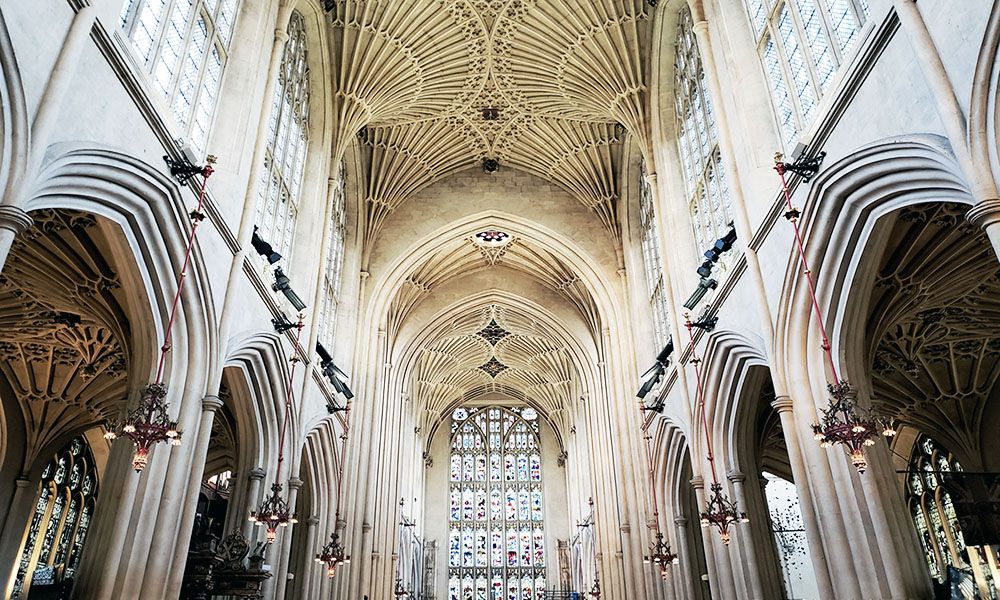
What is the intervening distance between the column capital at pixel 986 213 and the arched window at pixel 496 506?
1420 inches

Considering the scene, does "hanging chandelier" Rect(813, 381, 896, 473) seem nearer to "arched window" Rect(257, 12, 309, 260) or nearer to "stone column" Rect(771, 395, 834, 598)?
"stone column" Rect(771, 395, 834, 598)

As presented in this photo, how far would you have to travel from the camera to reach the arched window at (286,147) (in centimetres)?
1488

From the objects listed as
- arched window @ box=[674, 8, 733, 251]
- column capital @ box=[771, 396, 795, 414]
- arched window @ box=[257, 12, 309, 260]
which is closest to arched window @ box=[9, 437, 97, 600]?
arched window @ box=[257, 12, 309, 260]

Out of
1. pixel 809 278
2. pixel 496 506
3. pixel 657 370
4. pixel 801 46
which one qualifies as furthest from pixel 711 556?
pixel 496 506

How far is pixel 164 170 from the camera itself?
9586mm

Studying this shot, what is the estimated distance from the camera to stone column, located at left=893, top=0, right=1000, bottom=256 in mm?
6137

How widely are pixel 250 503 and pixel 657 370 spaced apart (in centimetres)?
998

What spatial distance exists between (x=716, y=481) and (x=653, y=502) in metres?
5.43

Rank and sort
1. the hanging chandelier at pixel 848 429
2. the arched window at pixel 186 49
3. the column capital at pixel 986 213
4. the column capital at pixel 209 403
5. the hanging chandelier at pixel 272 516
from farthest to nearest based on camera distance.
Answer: the hanging chandelier at pixel 272 516 → the column capital at pixel 209 403 → the arched window at pixel 186 49 → the hanging chandelier at pixel 848 429 → the column capital at pixel 986 213

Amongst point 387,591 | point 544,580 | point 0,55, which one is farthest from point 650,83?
point 544,580

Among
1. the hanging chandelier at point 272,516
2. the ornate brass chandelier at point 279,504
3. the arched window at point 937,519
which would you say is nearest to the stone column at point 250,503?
the ornate brass chandelier at point 279,504

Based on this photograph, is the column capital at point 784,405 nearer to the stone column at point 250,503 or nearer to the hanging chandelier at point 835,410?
the hanging chandelier at point 835,410

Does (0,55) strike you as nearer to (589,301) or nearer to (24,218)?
(24,218)

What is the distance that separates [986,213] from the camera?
6.14m
